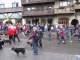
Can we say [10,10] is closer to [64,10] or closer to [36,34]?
[64,10]

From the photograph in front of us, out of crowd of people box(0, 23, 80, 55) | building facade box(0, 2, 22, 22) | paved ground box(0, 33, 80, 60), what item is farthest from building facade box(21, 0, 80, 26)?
paved ground box(0, 33, 80, 60)

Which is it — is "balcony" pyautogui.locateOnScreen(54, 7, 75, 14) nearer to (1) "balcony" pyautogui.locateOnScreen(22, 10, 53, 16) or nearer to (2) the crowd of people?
(1) "balcony" pyautogui.locateOnScreen(22, 10, 53, 16)

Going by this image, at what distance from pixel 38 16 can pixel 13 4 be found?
828 cm

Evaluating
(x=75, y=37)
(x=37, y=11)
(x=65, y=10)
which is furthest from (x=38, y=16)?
(x=75, y=37)

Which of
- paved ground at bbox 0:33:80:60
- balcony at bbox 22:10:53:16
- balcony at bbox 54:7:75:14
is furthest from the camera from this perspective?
balcony at bbox 22:10:53:16

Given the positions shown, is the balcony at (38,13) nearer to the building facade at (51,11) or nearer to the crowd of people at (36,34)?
the building facade at (51,11)

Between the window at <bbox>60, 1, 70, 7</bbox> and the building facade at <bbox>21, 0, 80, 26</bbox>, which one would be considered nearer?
the building facade at <bbox>21, 0, 80, 26</bbox>

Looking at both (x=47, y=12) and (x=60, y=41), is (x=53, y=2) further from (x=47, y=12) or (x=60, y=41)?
(x=60, y=41)

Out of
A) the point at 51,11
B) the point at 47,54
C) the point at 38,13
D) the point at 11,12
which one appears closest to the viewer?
the point at 47,54

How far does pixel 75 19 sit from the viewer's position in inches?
2463

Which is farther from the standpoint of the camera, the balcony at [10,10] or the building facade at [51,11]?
the balcony at [10,10]

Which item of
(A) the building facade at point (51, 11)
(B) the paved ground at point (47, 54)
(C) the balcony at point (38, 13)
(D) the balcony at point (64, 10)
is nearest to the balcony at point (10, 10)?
(A) the building facade at point (51, 11)

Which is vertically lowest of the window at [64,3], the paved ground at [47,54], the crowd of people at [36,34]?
the paved ground at [47,54]

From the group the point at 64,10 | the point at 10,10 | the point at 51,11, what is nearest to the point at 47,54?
the point at 64,10
